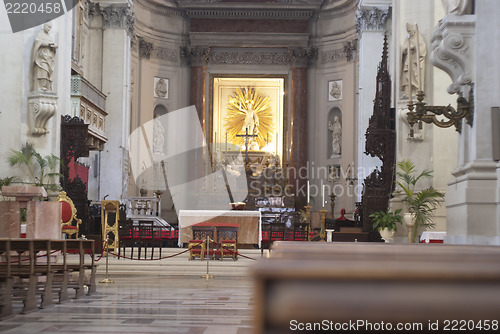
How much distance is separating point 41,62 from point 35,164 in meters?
2.19

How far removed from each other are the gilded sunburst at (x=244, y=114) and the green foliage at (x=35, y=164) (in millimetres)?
12930

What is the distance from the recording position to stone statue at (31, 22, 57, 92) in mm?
15086

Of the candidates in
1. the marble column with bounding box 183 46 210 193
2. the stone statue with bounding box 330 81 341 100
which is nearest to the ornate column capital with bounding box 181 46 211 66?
the marble column with bounding box 183 46 210 193

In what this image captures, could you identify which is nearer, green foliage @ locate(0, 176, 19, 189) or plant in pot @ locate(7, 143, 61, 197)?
green foliage @ locate(0, 176, 19, 189)

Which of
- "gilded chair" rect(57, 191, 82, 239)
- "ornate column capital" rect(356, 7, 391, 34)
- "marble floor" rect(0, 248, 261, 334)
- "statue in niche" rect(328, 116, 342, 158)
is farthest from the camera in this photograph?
"statue in niche" rect(328, 116, 342, 158)

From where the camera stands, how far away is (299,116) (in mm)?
26469

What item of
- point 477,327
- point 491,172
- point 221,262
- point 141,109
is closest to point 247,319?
point 491,172

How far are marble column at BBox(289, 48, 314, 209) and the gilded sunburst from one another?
1.24 meters

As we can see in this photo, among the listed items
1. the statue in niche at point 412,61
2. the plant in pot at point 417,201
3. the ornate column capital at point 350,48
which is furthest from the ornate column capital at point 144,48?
the plant in pot at point 417,201

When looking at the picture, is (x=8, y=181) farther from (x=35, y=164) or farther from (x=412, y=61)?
(x=412, y=61)

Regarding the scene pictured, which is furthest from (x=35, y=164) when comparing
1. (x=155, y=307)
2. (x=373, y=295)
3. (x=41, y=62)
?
(x=373, y=295)

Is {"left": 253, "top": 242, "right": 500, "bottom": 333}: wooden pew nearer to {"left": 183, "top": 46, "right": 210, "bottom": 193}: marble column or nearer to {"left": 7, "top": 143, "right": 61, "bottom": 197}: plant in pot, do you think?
{"left": 7, "top": 143, "right": 61, "bottom": 197}: plant in pot

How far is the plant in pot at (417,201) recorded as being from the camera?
12.4 meters

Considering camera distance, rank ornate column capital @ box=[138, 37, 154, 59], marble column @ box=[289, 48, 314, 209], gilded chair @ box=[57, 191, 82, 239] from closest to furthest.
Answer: gilded chair @ box=[57, 191, 82, 239], ornate column capital @ box=[138, 37, 154, 59], marble column @ box=[289, 48, 314, 209]
